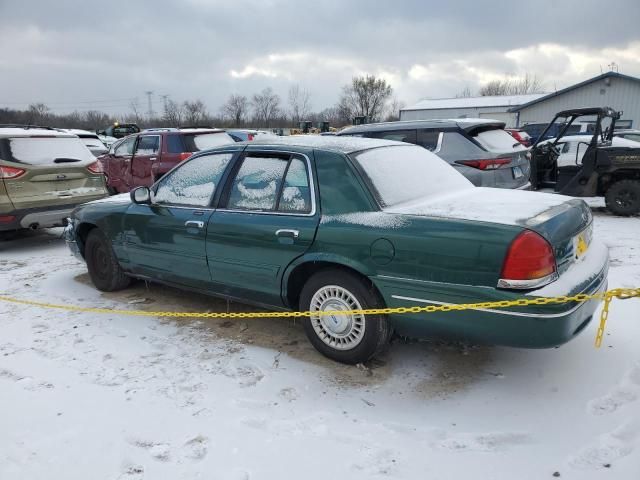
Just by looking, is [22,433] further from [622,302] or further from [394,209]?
[622,302]

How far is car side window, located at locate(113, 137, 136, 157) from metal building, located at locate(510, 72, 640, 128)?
1148 inches

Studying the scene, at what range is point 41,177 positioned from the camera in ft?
23.8

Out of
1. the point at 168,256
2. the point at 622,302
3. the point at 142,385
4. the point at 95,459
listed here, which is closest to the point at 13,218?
the point at 168,256

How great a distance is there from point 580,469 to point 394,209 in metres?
1.78

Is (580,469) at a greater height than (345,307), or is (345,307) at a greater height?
(345,307)

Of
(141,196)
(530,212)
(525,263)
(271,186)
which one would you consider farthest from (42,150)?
(525,263)

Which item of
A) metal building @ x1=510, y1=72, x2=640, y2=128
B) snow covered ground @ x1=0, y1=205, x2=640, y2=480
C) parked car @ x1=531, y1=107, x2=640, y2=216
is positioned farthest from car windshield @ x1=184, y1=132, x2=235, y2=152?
metal building @ x1=510, y1=72, x2=640, y2=128

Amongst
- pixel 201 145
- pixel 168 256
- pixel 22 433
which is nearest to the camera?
pixel 22 433

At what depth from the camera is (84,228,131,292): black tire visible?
5.21m

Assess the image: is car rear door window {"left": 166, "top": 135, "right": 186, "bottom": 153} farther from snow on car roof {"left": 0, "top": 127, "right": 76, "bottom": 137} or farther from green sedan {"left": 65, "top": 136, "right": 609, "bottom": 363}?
green sedan {"left": 65, "top": 136, "right": 609, "bottom": 363}

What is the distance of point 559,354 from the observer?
3.69m

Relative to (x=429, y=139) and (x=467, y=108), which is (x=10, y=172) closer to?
(x=429, y=139)

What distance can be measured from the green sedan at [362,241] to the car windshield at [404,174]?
0.01 metres

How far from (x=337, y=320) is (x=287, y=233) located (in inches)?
28.4
